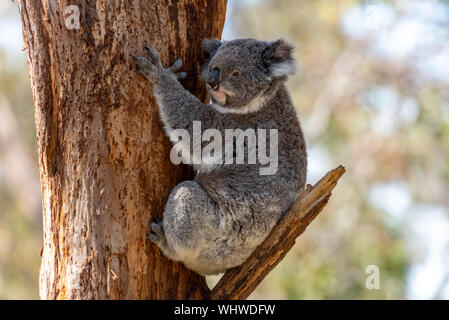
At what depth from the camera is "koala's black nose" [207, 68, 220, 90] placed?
414 centimetres

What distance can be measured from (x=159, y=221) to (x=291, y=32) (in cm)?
1298

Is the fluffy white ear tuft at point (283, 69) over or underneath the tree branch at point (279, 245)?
over

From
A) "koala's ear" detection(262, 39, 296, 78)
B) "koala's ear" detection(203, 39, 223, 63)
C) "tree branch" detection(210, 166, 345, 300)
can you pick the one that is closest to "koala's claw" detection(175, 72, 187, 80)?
"koala's ear" detection(203, 39, 223, 63)

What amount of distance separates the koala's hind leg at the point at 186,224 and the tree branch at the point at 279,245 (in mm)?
319

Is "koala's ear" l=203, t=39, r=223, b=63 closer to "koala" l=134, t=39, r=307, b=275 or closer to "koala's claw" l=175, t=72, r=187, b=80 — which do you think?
"koala" l=134, t=39, r=307, b=275

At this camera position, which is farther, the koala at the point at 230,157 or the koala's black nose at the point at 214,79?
the koala's black nose at the point at 214,79

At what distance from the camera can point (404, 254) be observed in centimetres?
1051

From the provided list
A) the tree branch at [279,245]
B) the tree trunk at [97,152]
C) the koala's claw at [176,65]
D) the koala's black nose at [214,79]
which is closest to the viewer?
the tree trunk at [97,152]

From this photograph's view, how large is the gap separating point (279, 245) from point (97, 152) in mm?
1403

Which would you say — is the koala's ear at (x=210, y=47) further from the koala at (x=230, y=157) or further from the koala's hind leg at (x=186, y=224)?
the koala's hind leg at (x=186, y=224)

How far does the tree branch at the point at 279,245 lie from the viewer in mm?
3690

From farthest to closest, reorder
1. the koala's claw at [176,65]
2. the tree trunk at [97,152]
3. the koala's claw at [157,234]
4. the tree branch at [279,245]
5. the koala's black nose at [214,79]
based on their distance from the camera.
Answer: the koala's black nose at [214,79] < the koala's claw at [176,65] < the tree branch at [279,245] < the koala's claw at [157,234] < the tree trunk at [97,152]

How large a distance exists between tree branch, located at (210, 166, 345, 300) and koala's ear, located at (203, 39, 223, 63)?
53.6 inches

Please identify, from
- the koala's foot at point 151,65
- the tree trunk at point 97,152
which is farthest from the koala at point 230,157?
the tree trunk at point 97,152
